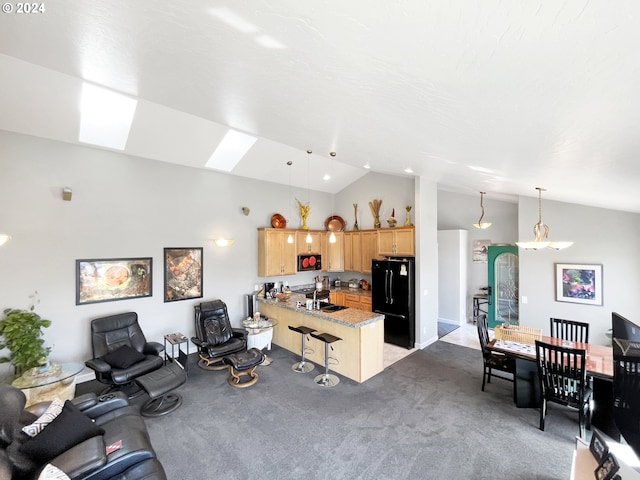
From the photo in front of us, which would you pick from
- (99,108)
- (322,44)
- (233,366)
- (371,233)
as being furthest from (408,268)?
(99,108)

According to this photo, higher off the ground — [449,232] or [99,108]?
[99,108]

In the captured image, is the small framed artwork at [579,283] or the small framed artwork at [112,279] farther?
the small framed artwork at [579,283]

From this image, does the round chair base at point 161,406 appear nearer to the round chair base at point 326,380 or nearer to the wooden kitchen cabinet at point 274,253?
the round chair base at point 326,380

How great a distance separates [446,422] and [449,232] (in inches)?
213

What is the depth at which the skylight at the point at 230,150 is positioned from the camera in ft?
17.0

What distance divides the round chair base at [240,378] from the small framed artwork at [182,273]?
1882mm

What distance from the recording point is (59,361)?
14.0ft

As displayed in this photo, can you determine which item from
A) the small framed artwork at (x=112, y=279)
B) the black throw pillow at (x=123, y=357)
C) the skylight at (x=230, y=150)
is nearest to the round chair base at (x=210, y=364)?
the black throw pillow at (x=123, y=357)

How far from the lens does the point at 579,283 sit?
533 cm

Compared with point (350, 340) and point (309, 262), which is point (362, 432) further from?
point (309, 262)

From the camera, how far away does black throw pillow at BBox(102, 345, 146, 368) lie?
4.00m

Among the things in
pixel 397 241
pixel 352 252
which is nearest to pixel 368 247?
pixel 352 252

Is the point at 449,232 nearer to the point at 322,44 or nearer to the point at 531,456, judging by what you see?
the point at 531,456
